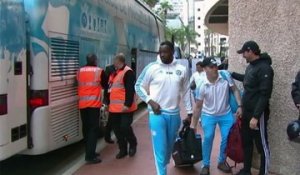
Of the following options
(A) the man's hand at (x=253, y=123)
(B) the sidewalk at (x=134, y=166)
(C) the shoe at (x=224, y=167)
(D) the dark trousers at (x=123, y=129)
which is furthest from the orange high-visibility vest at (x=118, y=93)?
(A) the man's hand at (x=253, y=123)

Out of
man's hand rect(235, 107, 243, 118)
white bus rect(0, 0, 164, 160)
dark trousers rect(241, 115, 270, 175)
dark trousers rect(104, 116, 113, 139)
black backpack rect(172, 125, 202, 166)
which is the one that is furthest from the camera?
dark trousers rect(104, 116, 113, 139)

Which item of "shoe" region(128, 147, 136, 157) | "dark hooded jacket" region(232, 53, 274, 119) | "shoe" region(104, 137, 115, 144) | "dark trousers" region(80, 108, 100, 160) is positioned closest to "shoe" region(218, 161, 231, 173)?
"dark hooded jacket" region(232, 53, 274, 119)

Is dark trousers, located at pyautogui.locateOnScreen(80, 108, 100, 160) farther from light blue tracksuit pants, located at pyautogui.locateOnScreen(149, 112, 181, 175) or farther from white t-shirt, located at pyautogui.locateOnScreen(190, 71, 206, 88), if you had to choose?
light blue tracksuit pants, located at pyautogui.locateOnScreen(149, 112, 181, 175)

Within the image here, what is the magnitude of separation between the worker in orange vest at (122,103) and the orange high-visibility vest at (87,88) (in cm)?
47

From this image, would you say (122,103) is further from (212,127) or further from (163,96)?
(163,96)

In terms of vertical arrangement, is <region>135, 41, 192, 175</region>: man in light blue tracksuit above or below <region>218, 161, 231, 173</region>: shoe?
above

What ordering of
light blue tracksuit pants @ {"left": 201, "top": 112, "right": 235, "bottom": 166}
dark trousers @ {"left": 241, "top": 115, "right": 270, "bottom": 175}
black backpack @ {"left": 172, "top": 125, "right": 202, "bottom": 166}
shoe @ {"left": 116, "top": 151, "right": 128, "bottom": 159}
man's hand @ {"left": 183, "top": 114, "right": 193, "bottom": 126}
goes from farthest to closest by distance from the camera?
shoe @ {"left": 116, "top": 151, "right": 128, "bottom": 159} < light blue tracksuit pants @ {"left": 201, "top": 112, "right": 235, "bottom": 166} < black backpack @ {"left": 172, "top": 125, "right": 202, "bottom": 166} < dark trousers @ {"left": 241, "top": 115, "right": 270, "bottom": 175} < man's hand @ {"left": 183, "top": 114, "right": 193, "bottom": 126}

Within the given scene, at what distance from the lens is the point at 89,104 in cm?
835

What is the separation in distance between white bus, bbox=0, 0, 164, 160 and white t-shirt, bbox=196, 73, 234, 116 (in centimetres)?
217

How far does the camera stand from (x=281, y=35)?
6879 mm

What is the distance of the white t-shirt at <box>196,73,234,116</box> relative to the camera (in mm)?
7152

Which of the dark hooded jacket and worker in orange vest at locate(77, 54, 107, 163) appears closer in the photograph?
the dark hooded jacket

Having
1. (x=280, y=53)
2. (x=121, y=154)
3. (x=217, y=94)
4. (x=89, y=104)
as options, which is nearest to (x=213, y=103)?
(x=217, y=94)

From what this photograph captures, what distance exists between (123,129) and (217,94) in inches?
89.6
